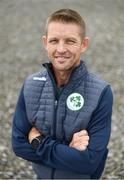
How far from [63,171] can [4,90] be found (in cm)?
990

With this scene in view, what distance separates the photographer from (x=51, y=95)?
5.39 meters

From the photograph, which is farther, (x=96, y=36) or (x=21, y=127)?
(x=96, y=36)

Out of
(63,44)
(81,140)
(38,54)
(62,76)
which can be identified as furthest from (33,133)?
(38,54)

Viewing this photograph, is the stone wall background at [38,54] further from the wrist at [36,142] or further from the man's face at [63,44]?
the man's face at [63,44]

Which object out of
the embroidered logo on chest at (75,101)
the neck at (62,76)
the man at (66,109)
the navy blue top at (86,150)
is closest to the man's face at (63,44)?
the man at (66,109)

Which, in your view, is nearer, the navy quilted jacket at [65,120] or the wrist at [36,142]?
the navy quilted jacket at [65,120]

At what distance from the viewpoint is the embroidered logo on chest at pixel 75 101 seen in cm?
530

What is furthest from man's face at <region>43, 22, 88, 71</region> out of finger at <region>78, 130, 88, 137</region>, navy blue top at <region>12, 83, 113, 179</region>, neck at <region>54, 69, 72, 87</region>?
finger at <region>78, 130, 88, 137</region>

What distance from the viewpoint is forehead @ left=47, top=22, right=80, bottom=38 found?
5.19 metres

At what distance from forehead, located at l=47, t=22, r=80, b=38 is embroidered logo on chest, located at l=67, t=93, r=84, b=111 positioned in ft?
2.38

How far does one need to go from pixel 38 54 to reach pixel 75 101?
1495 centimetres

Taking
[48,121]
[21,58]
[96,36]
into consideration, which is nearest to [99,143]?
[48,121]

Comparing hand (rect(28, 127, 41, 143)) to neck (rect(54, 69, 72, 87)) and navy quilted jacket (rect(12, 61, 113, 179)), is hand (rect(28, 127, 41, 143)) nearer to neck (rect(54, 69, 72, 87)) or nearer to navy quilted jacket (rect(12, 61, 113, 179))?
navy quilted jacket (rect(12, 61, 113, 179))

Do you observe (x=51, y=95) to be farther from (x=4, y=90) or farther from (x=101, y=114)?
(x=4, y=90)
